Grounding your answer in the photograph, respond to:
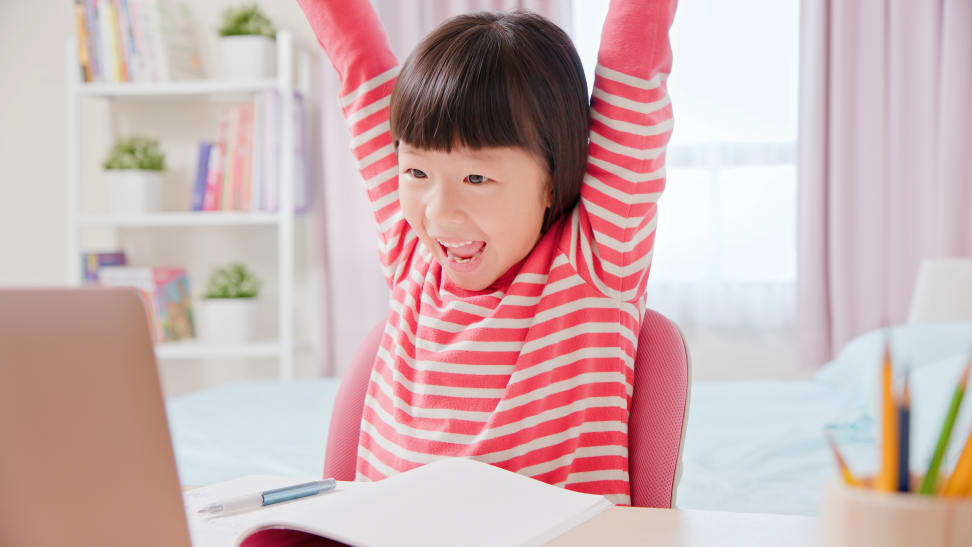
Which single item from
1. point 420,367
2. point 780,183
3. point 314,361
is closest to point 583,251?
point 420,367

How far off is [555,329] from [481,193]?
0.14m

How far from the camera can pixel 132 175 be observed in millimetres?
2635

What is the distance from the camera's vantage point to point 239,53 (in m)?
2.64

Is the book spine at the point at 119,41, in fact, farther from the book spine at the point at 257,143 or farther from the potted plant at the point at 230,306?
the potted plant at the point at 230,306

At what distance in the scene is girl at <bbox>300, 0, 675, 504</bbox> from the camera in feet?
2.46

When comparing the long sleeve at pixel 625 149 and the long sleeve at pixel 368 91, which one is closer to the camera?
the long sleeve at pixel 625 149

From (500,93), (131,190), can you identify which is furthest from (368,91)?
(131,190)

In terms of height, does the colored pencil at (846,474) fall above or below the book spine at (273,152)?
below

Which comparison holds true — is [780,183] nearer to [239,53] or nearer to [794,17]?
[794,17]

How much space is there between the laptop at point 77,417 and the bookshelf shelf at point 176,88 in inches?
93.2

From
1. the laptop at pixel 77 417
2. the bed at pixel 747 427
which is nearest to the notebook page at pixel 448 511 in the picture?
the laptop at pixel 77 417

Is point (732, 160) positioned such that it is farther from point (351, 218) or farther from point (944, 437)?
point (944, 437)

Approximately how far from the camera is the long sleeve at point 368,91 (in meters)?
0.91

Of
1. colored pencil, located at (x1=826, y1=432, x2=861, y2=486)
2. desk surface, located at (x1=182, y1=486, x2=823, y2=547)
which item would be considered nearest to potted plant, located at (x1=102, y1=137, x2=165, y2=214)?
desk surface, located at (x1=182, y1=486, x2=823, y2=547)
